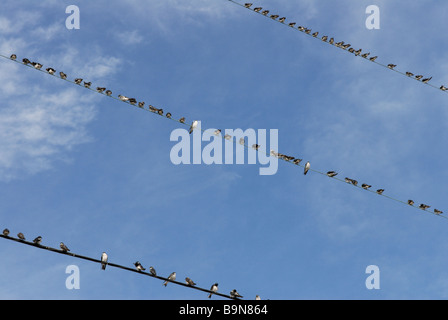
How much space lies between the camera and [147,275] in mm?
18016

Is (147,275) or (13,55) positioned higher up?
(13,55)

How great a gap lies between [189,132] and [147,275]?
1184 cm

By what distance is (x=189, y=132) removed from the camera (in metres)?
28.9
